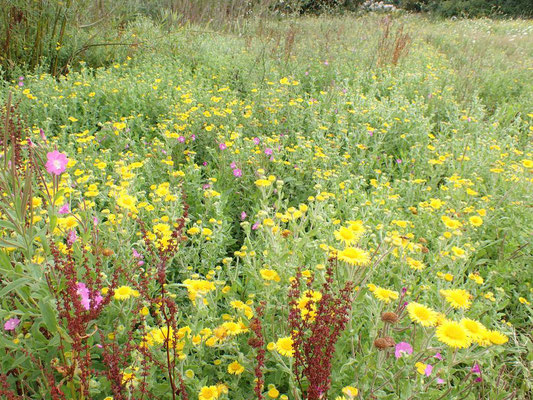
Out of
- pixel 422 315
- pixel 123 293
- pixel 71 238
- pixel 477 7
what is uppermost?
pixel 477 7

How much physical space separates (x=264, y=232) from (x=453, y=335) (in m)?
1.08

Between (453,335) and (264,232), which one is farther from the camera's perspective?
(264,232)

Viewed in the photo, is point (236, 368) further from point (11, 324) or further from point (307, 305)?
point (11, 324)

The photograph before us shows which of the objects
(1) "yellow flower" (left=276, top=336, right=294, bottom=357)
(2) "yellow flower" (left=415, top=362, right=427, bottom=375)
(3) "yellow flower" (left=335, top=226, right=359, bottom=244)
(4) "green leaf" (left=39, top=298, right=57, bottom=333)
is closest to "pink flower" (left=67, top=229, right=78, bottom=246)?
(4) "green leaf" (left=39, top=298, right=57, bottom=333)

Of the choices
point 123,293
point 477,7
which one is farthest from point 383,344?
point 477,7

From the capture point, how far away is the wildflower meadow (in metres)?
1.29

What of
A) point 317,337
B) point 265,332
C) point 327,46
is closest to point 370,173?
point 265,332

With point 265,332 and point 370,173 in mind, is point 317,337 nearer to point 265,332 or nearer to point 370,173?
point 265,332

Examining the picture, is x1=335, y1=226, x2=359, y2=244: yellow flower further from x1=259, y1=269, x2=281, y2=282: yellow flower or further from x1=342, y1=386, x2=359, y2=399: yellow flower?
x1=342, y1=386, x2=359, y2=399: yellow flower

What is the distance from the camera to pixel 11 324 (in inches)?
55.6

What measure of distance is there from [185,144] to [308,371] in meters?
2.55

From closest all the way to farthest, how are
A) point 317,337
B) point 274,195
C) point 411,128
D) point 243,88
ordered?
point 317,337
point 274,195
point 411,128
point 243,88

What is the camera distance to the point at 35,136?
2861 millimetres

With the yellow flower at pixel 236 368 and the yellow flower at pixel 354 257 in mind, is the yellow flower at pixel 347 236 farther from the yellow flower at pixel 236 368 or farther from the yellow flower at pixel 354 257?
the yellow flower at pixel 236 368
